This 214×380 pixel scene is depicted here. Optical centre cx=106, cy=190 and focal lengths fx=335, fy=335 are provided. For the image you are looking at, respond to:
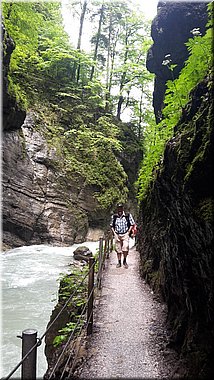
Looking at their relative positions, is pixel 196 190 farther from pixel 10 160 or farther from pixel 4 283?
pixel 10 160

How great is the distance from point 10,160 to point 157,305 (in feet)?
41.2

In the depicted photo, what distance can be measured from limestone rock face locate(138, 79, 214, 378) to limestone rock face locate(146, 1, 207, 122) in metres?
9.84

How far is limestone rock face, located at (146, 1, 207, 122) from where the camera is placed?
13.1 meters

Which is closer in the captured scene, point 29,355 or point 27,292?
point 29,355

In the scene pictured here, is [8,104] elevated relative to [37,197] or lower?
elevated

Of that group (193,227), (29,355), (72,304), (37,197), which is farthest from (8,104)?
(29,355)

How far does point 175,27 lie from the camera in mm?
14008

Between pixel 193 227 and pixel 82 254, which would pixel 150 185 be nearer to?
pixel 193 227

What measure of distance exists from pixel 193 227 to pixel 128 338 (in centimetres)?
251

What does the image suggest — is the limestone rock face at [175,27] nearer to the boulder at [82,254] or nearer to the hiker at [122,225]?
the hiker at [122,225]

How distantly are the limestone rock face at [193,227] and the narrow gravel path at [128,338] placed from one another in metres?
0.39

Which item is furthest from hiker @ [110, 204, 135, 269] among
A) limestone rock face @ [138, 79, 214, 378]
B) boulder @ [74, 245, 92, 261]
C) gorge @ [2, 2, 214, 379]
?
boulder @ [74, 245, 92, 261]

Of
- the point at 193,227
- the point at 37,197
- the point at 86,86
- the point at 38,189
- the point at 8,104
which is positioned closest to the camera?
the point at 193,227

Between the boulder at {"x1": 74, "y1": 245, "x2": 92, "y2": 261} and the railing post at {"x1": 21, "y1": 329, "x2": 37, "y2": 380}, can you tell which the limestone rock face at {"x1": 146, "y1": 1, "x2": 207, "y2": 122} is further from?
the railing post at {"x1": 21, "y1": 329, "x2": 37, "y2": 380}
